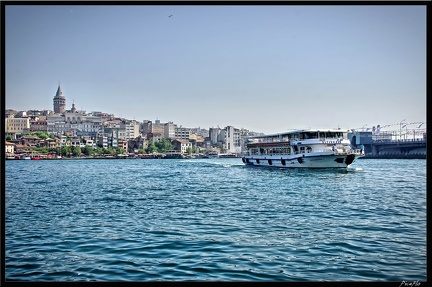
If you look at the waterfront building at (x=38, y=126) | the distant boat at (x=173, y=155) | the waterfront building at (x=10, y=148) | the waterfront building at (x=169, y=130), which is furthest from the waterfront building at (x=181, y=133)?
the waterfront building at (x=10, y=148)

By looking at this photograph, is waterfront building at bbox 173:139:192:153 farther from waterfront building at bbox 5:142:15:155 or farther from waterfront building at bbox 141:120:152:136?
waterfront building at bbox 5:142:15:155

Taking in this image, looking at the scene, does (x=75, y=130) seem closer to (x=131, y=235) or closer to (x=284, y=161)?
(x=284, y=161)

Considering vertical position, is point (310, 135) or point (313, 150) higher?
point (310, 135)

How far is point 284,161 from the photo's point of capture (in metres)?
36.4

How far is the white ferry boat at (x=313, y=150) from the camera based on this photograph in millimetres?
32219

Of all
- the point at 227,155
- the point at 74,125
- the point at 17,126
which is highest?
the point at 74,125

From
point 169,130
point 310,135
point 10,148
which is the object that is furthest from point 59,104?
point 310,135

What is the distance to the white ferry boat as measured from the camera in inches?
1268

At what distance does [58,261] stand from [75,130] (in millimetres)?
122751

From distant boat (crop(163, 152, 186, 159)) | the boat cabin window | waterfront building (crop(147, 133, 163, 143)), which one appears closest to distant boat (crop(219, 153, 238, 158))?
distant boat (crop(163, 152, 186, 159))

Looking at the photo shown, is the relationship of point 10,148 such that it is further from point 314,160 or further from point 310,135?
point 314,160

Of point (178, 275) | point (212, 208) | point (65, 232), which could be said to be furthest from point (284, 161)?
point (178, 275)

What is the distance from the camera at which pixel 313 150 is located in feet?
112
